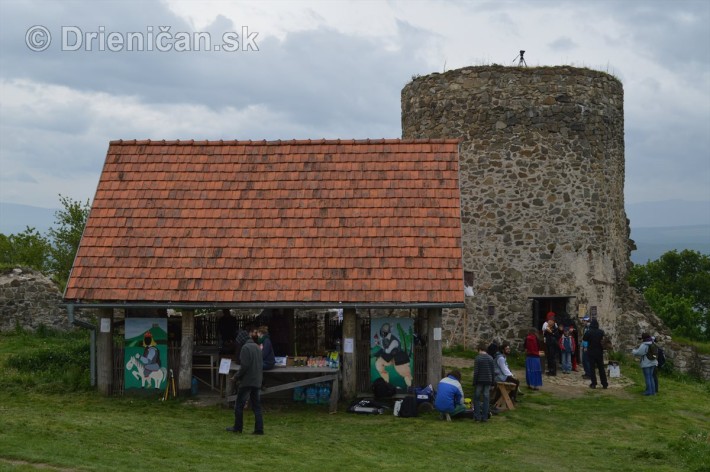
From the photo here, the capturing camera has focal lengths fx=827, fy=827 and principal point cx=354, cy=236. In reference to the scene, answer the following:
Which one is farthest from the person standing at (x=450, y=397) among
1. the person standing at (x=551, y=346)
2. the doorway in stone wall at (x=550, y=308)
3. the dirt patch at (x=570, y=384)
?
the doorway in stone wall at (x=550, y=308)

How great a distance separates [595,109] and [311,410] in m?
12.2

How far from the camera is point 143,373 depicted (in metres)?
15.9

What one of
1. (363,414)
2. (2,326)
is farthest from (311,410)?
(2,326)

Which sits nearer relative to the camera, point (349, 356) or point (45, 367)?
point (349, 356)

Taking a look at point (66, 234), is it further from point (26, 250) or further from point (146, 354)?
point (146, 354)

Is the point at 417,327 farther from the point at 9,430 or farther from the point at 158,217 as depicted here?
the point at 9,430

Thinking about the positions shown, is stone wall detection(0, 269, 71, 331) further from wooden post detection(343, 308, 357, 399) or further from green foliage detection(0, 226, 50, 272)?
green foliage detection(0, 226, 50, 272)

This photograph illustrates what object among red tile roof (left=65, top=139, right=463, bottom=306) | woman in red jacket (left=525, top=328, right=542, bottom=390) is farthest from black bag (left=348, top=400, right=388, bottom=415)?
woman in red jacket (left=525, top=328, right=542, bottom=390)

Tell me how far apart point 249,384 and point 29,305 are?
40.8 feet

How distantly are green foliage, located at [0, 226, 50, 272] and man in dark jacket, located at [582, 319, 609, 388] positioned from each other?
87.8ft

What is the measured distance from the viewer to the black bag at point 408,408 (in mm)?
14648

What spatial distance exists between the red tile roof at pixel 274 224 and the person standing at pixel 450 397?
1515mm

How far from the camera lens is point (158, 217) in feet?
55.1

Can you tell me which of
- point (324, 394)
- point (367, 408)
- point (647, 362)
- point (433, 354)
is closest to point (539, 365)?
point (647, 362)
